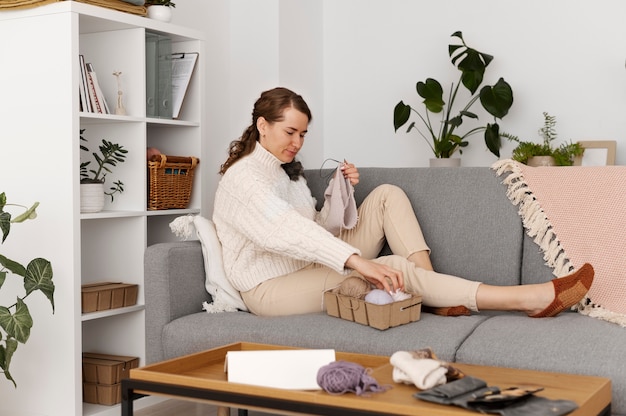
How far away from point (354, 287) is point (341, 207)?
0.43m

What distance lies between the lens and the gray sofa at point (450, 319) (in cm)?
221

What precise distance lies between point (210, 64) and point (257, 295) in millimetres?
1671

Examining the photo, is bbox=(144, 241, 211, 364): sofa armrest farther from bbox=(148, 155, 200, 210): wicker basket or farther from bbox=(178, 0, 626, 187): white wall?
bbox=(178, 0, 626, 187): white wall

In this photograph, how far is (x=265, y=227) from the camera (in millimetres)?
2672

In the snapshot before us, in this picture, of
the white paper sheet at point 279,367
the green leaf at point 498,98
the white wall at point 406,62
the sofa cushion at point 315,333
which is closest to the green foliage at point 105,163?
the sofa cushion at point 315,333

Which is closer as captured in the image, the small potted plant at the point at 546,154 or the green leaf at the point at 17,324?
the green leaf at the point at 17,324

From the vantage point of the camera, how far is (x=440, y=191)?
9.86ft

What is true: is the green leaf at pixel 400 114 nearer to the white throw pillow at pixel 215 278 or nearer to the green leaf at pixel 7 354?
the white throw pillow at pixel 215 278

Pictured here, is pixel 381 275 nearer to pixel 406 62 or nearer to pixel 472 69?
pixel 472 69

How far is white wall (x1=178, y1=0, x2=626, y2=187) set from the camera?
13.2 feet

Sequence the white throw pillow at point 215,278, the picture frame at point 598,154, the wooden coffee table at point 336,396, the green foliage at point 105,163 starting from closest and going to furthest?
the wooden coffee table at point 336,396, the white throw pillow at point 215,278, the green foliage at point 105,163, the picture frame at point 598,154

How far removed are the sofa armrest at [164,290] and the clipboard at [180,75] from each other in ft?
2.74

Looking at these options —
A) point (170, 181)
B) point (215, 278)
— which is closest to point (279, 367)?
point (215, 278)

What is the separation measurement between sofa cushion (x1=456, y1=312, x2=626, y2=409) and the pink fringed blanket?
0.21 m
